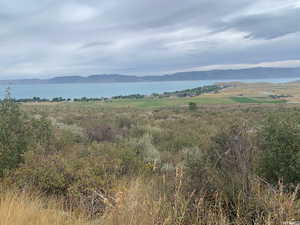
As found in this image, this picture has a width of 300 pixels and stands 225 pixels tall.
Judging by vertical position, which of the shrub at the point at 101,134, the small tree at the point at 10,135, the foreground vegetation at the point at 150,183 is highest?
the small tree at the point at 10,135

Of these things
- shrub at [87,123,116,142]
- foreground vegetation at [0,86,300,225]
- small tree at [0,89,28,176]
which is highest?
small tree at [0,89,28,176]

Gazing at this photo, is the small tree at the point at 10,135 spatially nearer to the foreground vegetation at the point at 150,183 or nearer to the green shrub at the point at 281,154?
the foreground vegetation at the point at 150,183

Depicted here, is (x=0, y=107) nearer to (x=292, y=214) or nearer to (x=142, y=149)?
(x=142, y=149)

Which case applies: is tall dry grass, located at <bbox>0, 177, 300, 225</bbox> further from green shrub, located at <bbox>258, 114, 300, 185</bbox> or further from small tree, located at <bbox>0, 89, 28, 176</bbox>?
small tree, located at <bbox>0, 89, 28, 176</bbox>

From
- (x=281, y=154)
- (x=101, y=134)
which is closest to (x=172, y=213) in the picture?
(x=281, y=154)

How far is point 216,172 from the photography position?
4250 millimetres

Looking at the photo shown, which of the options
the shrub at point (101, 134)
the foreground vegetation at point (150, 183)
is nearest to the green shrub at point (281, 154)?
the foreground vegetation at point (150, 183)

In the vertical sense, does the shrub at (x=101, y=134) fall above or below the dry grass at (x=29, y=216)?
below

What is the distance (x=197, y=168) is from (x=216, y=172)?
38cm

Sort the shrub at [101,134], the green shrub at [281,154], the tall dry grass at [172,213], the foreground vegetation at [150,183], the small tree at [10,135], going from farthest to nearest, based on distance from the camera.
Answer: the shrub at [101,134] → the small tree at [10,135] → the green shrub at [281,154] → the foreground vegetation at [150,183] → the tall dry grass at [172,213]

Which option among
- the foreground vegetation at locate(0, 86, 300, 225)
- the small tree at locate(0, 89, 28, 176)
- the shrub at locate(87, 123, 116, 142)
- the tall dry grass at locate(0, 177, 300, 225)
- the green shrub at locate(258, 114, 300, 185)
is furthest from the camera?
the shrub at locate(87, 123, 116, 142)

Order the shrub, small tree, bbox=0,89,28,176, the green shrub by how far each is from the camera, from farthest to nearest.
Answer: 1. the shrub
2. small tree, bbox=0,89,28,176
3. the green shrub

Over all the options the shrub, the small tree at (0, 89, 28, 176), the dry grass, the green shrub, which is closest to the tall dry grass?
the dry grass

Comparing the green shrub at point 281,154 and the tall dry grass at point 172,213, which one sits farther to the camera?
the green shrub at point 281,154
